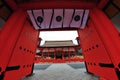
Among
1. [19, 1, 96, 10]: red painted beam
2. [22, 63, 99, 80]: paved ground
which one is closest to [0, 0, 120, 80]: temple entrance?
[19, 1, 96, 10]: red painted beam

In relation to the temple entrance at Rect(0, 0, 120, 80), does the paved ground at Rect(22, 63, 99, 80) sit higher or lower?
lower

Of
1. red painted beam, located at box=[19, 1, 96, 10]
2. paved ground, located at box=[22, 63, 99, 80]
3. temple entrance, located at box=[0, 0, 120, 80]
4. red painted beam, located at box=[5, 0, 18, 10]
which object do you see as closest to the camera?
temple entrance, located at box=[0, 0, 120, 80]

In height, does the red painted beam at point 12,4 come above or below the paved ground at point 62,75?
above

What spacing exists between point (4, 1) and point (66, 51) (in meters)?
15.2

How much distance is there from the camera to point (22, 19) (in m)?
2.29

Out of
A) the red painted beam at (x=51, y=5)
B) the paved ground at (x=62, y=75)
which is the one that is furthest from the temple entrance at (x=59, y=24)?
the paved ground at (x=62, y=75)

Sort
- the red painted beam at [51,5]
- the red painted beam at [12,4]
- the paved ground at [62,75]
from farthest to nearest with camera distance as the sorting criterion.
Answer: the paved ground at [62,75] → the red painted beam at [51,5] → the red painted beam at [12,4]

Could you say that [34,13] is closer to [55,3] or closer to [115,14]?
[55,3]

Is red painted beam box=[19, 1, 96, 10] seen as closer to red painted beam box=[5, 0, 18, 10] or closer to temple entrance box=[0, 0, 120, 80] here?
temple entrance box=[0, 0, 120, 80]

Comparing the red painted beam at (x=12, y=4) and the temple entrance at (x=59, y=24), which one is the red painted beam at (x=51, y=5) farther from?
the red painted beam at (x=12, y=4)

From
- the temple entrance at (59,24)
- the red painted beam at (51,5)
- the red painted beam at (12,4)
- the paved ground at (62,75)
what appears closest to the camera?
the temple entrance at (59,24)

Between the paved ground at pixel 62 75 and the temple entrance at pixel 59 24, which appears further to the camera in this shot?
the paved ground at pixel 62 75

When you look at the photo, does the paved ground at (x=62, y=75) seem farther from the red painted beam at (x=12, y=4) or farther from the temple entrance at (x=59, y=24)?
the red painted beam at (x=12, y=4)

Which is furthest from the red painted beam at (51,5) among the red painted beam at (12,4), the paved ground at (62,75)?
the paved ground at (62,75)
